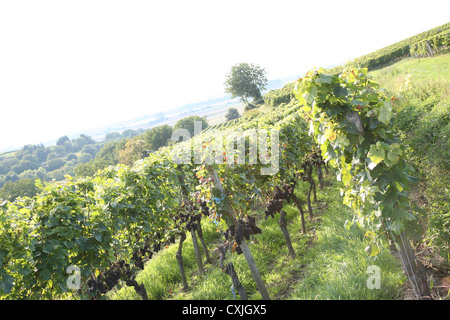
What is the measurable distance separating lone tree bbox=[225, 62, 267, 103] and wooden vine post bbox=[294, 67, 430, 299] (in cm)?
5829

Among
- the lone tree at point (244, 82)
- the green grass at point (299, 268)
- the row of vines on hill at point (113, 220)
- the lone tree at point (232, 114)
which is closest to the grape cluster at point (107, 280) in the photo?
the row of vines on hill at point (113, 220)

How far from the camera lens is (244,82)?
59.3 m

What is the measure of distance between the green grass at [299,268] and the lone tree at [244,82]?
5421cm

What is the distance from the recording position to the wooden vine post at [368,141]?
2580 millimetres

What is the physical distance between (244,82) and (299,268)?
5793 centimetres

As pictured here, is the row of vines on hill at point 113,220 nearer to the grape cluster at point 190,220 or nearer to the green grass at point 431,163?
the grape cluster at point 190,220

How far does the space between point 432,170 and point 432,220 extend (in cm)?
111

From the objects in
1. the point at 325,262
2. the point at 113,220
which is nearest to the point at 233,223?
the point at 325,262

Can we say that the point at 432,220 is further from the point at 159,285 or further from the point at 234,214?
the point at 159,285

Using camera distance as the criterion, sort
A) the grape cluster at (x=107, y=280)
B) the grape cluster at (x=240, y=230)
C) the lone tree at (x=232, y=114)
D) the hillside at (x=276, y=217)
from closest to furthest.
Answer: the hillside at (x=276, y=217), the grape cluster at (x=107, y=280), the grape cluster at (x=240, y=230), the lone tree at (x=232, y=114)

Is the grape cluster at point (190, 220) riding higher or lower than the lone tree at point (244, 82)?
lower

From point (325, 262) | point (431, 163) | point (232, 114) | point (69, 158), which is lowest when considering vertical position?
point (69, 158)

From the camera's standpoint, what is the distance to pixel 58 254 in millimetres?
3100

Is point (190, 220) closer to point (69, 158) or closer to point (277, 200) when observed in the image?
point (277, 200)
